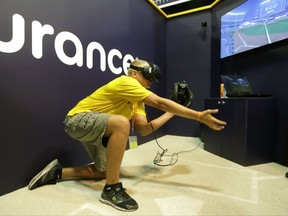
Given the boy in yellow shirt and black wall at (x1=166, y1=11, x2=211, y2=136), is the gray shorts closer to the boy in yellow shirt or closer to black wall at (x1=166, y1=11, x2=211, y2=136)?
the boy in yellow shirt

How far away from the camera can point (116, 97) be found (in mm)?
1222

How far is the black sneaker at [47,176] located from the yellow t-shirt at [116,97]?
358mm

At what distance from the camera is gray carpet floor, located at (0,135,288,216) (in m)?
0.99

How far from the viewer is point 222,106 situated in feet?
6.32

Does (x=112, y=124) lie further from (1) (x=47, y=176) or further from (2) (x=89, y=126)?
(1) (x=47, y=176)

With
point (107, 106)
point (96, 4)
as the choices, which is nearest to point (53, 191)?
point (107, 106)

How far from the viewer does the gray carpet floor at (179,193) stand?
0.99m

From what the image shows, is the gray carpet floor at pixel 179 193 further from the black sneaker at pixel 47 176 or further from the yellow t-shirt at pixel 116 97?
the yellow t-shirt at pixel 116 97

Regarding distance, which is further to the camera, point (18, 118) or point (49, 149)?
point (49, 149)

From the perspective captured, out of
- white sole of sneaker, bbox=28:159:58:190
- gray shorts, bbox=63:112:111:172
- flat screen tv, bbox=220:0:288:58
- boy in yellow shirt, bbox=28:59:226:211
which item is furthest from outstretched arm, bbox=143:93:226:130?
flat screen tv, bbox=220:0:288:58

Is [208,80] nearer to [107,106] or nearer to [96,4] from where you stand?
[96,4]

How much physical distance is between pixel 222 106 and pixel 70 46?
1466 millimetres

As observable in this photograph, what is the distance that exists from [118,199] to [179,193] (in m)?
0.38

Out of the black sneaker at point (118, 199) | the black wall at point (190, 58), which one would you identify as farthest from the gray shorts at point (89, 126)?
the black wall at point (190, 58)
